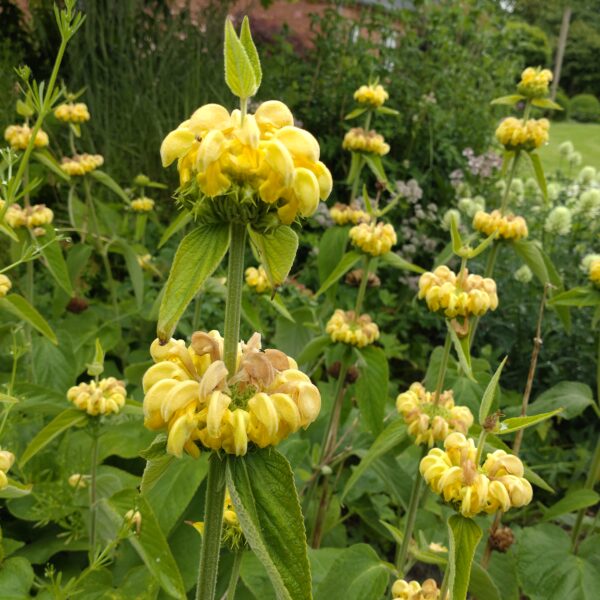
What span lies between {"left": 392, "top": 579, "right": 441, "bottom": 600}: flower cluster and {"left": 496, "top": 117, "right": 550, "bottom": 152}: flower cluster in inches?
53.9

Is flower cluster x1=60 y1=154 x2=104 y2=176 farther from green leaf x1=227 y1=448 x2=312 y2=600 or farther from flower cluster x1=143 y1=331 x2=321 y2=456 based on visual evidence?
green leaf x1=227 y1=448 x2=312 y2=600

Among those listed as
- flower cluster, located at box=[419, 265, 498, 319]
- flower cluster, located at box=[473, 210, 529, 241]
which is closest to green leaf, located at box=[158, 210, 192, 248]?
flower cluster, located at box=[419, 265, 498, 319]

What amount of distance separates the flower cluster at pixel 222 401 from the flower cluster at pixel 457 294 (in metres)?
0.67

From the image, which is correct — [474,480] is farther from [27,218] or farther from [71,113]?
[71,113]

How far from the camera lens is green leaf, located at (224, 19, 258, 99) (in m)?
0.54

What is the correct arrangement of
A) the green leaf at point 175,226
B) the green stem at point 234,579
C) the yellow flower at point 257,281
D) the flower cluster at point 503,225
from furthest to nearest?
1. the yellow flower at point 257,281
2. the flower cluster at point 503,225
3. the green leaf at point 175,226
4. the green stem at point 234,579

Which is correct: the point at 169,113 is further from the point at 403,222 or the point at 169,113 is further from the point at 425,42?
the point at 425,42

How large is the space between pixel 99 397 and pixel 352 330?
720mm

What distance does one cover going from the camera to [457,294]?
1326 millimetres

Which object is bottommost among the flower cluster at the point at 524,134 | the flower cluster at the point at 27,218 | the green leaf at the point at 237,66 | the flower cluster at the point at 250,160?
the flower cluster at the point at 27,218

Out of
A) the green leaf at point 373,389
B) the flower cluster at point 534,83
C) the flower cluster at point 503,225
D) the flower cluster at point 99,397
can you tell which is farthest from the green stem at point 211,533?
the flower cluster at point 534,83

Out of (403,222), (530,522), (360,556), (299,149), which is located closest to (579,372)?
(530,522)

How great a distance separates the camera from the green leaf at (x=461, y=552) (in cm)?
80

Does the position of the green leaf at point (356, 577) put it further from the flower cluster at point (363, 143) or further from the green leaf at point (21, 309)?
the flower cluster at point (363, 143)
